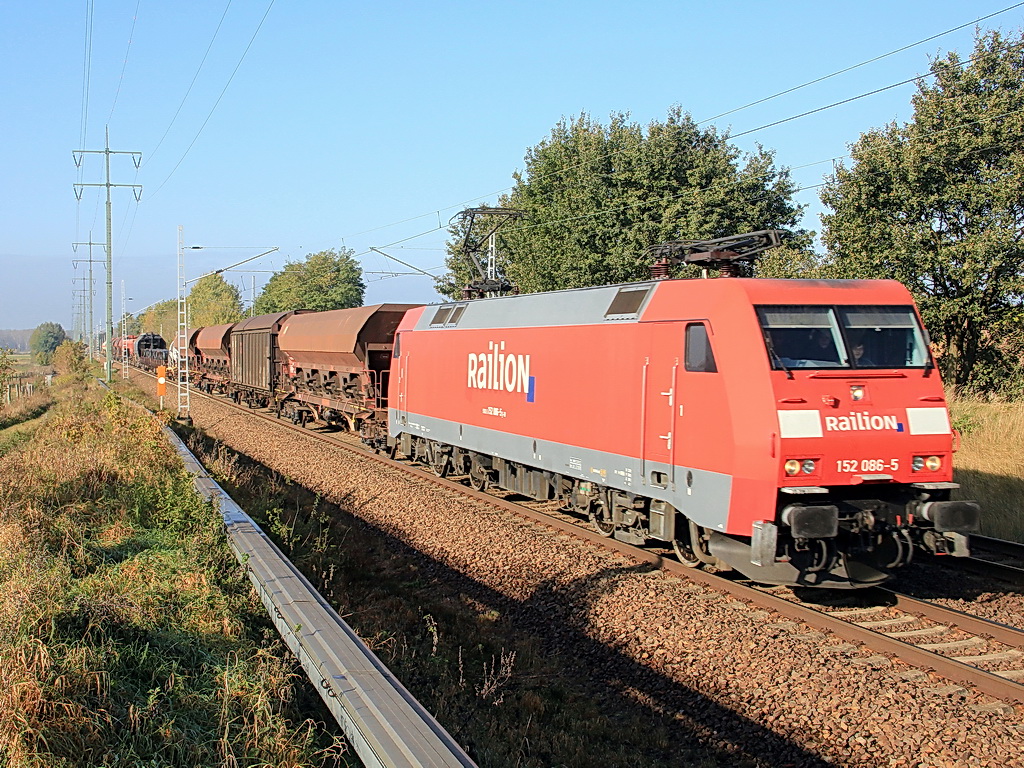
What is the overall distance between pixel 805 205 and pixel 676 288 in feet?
68.9

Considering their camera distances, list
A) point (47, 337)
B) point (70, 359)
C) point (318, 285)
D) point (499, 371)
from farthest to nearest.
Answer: point (47, 337) → point (318, 285) → point (70, 359) → point (499, 371)

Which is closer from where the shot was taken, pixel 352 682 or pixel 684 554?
pixel 352 682

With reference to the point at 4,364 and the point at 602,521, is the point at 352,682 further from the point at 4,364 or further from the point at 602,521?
the point at 4,364

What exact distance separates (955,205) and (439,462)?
42.0 feet

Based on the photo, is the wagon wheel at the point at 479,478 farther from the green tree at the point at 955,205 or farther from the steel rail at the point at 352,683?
the green tree at the point at 955,205

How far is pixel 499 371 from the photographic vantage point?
13.5 metres

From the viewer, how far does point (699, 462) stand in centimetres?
877

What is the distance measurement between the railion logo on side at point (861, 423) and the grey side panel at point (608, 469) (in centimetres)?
111

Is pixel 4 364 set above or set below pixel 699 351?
below

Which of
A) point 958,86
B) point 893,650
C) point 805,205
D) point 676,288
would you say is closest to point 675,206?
point 805,205

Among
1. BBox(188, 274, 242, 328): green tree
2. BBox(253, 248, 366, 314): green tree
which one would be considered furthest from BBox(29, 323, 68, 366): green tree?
BBox(253, 248, 366, 314): green tree

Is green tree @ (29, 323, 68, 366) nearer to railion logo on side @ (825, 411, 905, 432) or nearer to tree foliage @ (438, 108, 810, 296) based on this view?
tree foliage @ (438, 108, 810, 296)

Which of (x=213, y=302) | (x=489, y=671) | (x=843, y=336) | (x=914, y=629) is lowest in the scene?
(x=489, y=671)

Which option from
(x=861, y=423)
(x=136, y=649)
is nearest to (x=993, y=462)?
(x=861, y=423)
